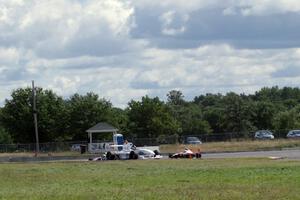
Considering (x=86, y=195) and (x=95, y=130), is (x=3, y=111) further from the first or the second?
(x=86, y=195)

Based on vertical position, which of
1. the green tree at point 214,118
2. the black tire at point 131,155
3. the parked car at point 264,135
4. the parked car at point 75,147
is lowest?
the black tire at point 131,155

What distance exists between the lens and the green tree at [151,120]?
388 ft

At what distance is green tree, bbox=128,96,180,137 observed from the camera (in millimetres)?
118312

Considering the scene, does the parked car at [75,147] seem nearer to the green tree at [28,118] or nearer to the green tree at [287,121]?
the green tree at [28,118]

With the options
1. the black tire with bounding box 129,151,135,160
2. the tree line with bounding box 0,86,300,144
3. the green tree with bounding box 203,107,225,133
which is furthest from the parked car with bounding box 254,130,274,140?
the green tree with bounding box 203,107,225,133

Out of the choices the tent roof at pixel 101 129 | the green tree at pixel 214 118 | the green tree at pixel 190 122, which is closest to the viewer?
the tent roof at pixel 101 129

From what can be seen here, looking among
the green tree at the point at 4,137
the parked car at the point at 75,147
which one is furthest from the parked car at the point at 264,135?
the green tree at the point at 4,137

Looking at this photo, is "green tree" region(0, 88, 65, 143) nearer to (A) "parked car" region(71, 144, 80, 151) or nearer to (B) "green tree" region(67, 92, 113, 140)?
(B) "green tree" region(67, 92, 113, 140)

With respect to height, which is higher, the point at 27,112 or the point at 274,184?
the point at 27,112

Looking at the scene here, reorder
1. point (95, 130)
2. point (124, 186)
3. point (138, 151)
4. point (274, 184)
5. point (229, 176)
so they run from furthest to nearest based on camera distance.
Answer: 1. point (95, 130)
2. point (138, 151)
3. point (229, 176)
4. point (124, 186)
5. point (274, 184)

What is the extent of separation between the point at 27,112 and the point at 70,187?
8543 cm

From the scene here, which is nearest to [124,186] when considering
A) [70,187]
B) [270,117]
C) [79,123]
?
[70,187]

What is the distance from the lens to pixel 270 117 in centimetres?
15075

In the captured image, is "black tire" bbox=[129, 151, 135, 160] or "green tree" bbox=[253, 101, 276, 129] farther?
"green tree" bbox=[253, 101, 276, 129]
